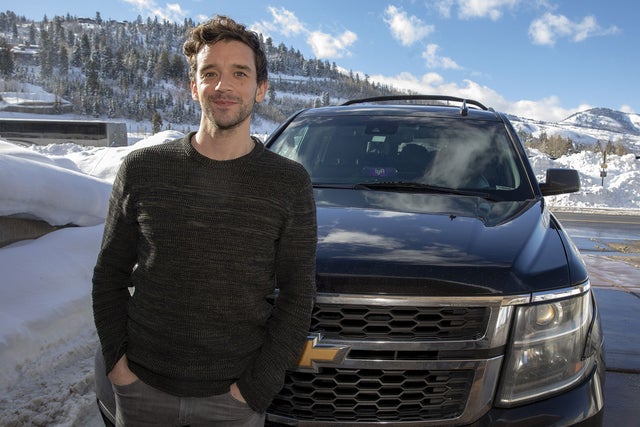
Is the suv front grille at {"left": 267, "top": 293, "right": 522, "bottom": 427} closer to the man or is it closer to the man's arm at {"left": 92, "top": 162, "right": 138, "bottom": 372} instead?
the man

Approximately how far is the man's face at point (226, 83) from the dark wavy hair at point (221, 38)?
17 mm

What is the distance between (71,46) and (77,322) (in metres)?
221

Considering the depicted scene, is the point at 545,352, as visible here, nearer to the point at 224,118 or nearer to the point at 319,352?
the point at 319,352

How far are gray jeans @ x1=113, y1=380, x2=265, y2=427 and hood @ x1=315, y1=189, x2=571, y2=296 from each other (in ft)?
1.54

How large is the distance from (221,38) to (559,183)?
260cm

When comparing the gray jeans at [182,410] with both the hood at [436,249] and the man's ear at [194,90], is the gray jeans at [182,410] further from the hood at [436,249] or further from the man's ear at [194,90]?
the man's ear at [194,90]

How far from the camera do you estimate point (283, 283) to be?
62.4 inches

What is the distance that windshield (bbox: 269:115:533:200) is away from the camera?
3.09 meters

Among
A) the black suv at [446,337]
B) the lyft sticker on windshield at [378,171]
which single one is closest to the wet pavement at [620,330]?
the black suv at [446,337]

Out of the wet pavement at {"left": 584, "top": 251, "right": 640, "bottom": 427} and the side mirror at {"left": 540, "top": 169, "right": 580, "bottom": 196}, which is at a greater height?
the side mirror at {"left": 540, "top": 169, "right": 580, "bottom": 196}

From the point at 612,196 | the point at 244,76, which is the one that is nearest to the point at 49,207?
A: the point at 244,76

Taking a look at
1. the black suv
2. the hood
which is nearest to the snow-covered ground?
the black suv

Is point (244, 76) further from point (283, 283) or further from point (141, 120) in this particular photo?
point (141, 120)

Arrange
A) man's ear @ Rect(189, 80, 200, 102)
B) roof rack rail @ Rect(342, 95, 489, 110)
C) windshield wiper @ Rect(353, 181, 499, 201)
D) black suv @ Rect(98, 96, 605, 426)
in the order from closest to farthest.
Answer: man's ear @ Rect(189, 80, 200, 102) → black suv @ Rect(98, 96, 605, 426) → windshield wiper @ Rect(353, 181, 499, 201) → roof rack rail @ Rect(342, 95, 489, 110)
